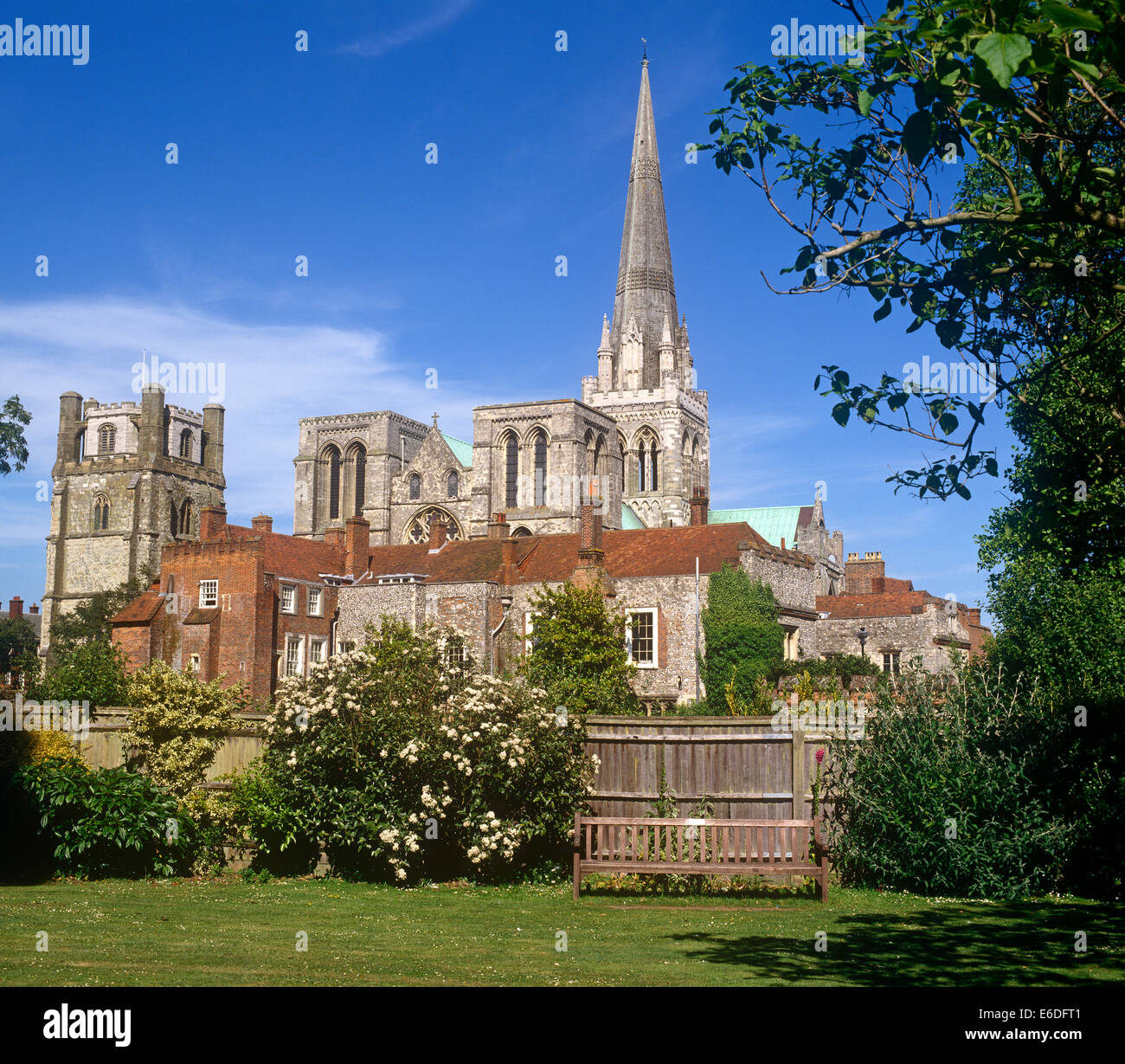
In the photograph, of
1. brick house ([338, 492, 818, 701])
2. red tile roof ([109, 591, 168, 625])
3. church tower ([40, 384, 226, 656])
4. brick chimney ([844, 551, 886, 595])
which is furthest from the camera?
church tower ([40, 384, 226, 656])

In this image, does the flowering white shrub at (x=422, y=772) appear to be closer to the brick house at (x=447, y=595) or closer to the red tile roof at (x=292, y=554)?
the brick house at (x=447, y=595)

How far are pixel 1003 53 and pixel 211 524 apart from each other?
48001 mm

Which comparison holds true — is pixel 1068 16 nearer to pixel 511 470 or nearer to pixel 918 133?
pixel 918 133

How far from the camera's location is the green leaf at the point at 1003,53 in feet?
18.5

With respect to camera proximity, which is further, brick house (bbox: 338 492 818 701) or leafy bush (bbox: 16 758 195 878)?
brick house (bbox: 338 492 818 701)

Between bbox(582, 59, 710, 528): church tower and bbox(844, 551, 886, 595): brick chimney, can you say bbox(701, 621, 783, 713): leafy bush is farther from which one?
bbox(582, 59, 710, 528): church tower

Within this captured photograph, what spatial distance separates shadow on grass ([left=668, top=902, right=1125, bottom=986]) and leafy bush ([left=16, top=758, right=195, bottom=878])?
7921mm

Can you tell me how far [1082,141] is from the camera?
7.20 meters

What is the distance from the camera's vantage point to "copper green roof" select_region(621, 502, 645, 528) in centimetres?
9775

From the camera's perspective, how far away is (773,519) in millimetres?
95250

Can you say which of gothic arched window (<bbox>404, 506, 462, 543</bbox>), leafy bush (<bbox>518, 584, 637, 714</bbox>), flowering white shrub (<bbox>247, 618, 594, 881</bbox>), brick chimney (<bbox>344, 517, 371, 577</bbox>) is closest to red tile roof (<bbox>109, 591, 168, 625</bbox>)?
brick chimney (<bbox>344, 517, 371, 577</bbox>)
